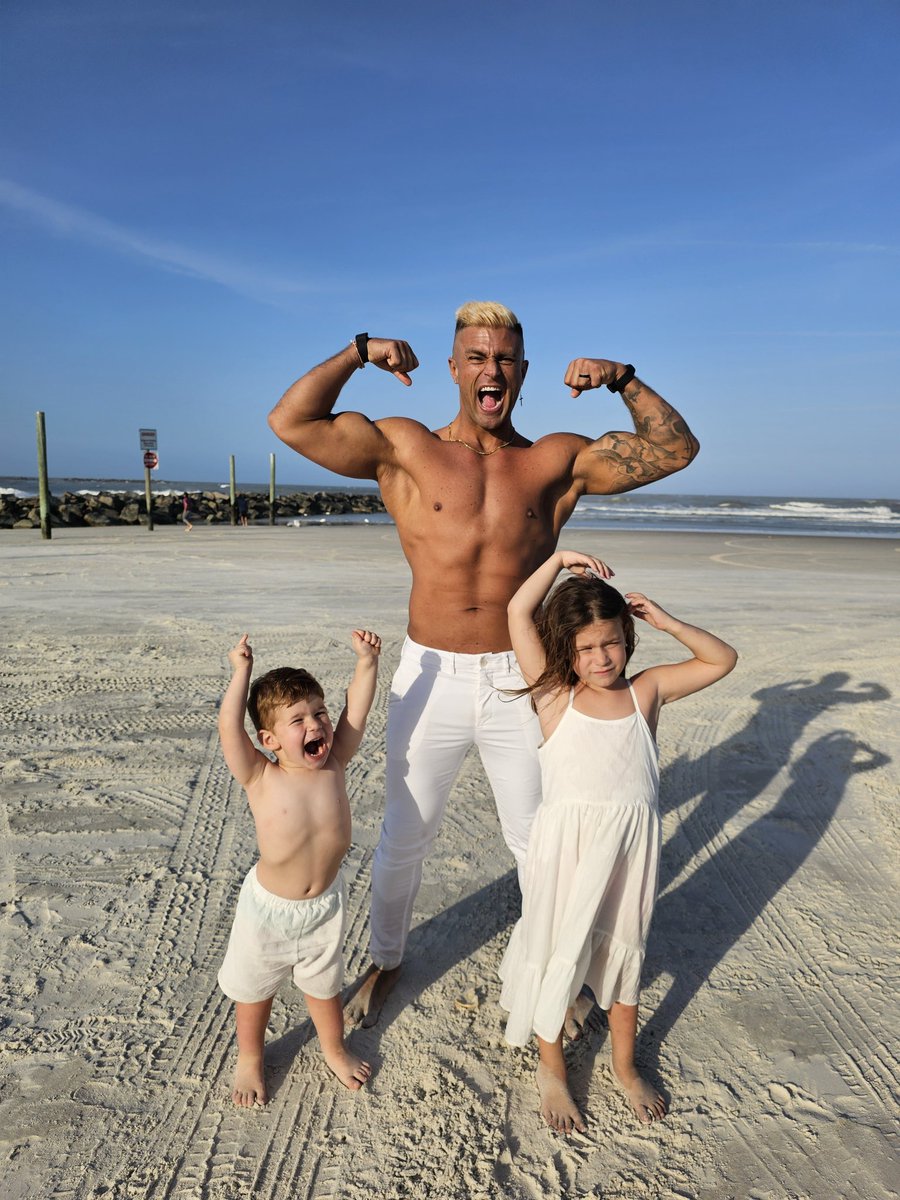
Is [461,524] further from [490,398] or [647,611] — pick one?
[647,611]

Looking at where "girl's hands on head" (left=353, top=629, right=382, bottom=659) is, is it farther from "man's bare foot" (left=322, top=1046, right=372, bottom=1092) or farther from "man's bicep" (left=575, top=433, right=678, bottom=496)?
"man's bare foot" (left=322, top=1046, right=372, bottom=1092)

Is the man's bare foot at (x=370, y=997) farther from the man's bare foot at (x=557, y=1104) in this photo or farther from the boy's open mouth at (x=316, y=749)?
the boy's open mouth at (x=316, y=749)

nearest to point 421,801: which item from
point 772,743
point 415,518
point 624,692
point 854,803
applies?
point 624,692

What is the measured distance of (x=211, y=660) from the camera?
7258 mm

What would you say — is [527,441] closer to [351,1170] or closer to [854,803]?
[351,1170]

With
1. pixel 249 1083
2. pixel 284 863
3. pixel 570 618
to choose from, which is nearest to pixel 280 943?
pixel 284 863

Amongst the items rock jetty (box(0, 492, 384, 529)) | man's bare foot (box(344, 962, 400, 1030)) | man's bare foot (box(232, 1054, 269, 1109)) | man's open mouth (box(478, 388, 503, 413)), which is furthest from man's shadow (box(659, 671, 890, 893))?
rock jetty (box(0, 492, 384, 529))

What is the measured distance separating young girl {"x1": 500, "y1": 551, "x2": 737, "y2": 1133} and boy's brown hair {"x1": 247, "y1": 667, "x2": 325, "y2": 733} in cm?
73

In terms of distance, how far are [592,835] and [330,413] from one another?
66.1 inches

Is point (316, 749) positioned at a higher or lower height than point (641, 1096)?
higher

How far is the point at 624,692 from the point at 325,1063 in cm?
151

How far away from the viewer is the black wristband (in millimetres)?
2984

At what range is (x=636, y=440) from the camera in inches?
118

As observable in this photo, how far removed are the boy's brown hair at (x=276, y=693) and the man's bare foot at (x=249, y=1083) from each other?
3.29 feet
